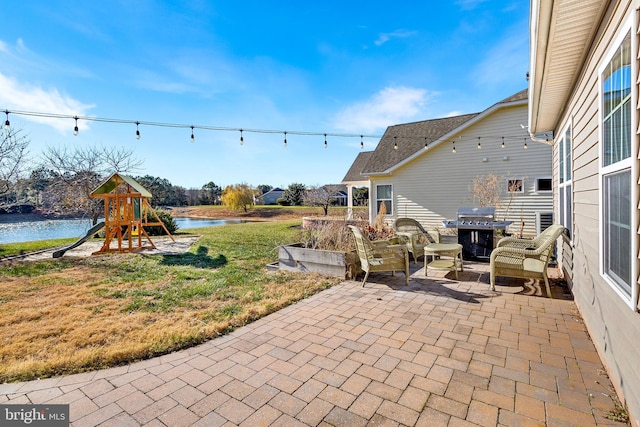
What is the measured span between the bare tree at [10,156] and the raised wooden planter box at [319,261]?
32.8 feet

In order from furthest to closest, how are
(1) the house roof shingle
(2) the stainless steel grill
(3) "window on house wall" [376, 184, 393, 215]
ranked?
1. (1) the house roof shingle
2. (3) "window on house wall" [376, 184, 393, 215]
3. (2) the stainless steel grill

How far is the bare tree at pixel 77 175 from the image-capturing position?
48.3 ft

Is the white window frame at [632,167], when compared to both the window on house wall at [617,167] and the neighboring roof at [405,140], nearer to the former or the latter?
the window on house wall at [617,167]

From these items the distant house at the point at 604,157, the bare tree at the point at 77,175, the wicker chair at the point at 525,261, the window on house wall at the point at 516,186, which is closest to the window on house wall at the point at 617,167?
the distant house at the point at 604,157

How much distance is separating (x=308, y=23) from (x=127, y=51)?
16.5 ft

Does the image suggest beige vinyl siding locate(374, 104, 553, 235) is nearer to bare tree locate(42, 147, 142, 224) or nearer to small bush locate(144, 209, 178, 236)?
small bush locate(144, 209, 178, 236)

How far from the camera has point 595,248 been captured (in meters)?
2.72

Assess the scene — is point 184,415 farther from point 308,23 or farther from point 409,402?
point 308,23

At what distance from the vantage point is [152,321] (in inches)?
141

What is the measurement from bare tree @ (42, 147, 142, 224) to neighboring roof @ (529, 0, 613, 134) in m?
17.2

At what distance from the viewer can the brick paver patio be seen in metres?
1.92

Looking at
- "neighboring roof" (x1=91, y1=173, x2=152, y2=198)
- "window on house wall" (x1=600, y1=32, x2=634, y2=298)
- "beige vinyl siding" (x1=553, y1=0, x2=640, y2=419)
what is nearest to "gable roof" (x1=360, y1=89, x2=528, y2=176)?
"neighboring roof" (x1=91, y1=173, x2=152, y2=198)

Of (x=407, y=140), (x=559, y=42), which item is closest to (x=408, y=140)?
(x=407, y=140)

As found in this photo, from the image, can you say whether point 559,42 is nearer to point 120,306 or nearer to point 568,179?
point 568,179
